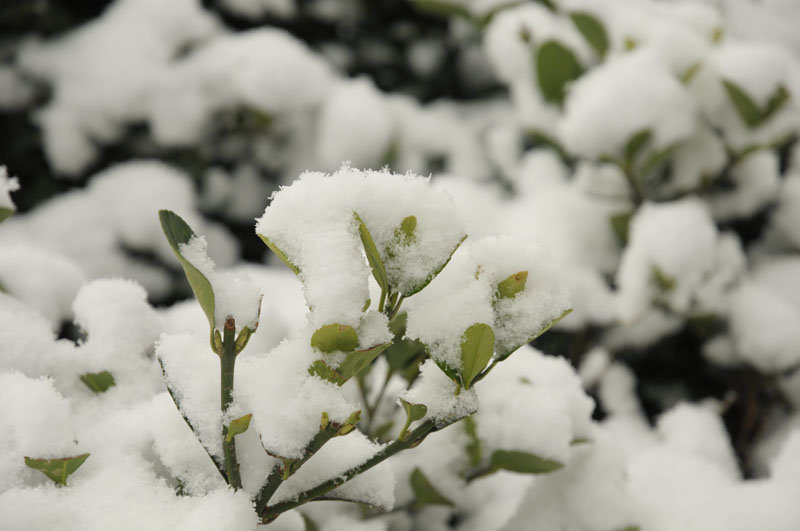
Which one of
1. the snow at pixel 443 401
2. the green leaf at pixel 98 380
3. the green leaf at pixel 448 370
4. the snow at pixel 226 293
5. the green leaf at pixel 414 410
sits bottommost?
the green leaf at pixel 98 380

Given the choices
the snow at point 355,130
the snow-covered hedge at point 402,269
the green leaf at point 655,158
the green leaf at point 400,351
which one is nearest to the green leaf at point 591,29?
the snow-covered hedge at point 402,269

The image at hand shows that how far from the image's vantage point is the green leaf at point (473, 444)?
58 centimetres

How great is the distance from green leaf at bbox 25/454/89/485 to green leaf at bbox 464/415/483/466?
1.02ft

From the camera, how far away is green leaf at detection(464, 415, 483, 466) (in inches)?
22.8

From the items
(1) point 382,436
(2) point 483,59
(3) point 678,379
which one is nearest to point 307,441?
(1) point 382,436

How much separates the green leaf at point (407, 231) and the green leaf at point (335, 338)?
0.22 feet

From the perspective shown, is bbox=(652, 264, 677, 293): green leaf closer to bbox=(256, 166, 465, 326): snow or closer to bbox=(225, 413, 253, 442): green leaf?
bbox=(256, 166, 465, 326): snow

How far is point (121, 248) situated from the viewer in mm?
1070

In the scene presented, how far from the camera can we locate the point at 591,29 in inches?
42.1

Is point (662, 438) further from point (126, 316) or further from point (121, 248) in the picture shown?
point (121, 248)

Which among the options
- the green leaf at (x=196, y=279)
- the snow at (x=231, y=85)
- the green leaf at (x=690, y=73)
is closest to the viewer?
the green leaf at (x=196, y=279)

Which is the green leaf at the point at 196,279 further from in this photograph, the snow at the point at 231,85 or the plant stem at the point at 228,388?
the snow at the point at 231,85

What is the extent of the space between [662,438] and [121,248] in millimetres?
870

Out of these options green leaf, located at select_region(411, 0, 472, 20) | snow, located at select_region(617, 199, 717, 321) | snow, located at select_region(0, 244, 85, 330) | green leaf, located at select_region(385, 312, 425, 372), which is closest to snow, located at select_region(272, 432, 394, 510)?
green leaf, located at select_region(385, 312, 425, 372)
